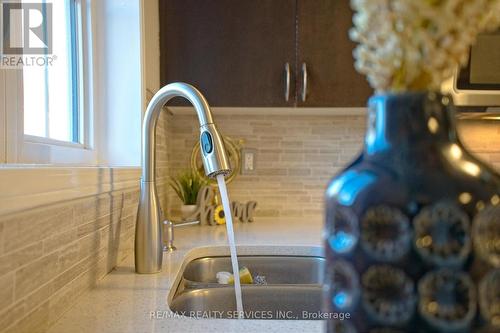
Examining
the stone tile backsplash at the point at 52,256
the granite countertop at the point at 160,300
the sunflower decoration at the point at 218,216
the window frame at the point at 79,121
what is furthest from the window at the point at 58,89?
the sunflower decoration at the point at 218,216

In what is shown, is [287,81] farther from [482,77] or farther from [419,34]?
[419,34]

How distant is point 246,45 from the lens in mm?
1585

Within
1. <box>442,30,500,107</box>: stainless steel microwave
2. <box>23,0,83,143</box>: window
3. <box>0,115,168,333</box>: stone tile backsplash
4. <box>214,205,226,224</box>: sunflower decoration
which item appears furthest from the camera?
<box>214,205,226,224</box>: sunflower decoration

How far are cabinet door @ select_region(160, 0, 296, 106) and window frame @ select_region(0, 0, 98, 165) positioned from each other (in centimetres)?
37

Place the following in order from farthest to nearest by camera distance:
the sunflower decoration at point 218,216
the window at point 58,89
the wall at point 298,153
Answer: the wall at point 298,153
the sunflower decoration at point 218,216
the window at point 58,89

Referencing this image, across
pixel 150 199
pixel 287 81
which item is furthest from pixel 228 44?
pixel 150 199

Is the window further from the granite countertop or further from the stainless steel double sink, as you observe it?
the stainless steel double sink

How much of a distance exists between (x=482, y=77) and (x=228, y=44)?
1.05m

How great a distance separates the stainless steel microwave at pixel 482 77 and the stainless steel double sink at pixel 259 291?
0.92m

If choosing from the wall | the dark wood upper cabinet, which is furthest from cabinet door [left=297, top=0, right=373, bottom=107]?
the wall

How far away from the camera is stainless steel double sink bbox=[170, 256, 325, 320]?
1016 millimetres

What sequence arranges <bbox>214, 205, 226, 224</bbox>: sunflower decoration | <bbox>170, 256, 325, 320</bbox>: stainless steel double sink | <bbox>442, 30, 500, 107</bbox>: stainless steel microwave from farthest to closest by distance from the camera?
<bbox>214, 205, 226, 224</bbox>: sunflower decoration, <bbox>442, 30, 500, 107</bbox>: stainless steel microwave, <bbox>170, 256, 325, 320</bbox>: stainless steel double sink

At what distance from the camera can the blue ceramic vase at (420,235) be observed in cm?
30

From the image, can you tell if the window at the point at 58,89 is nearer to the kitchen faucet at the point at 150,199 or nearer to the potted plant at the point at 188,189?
the kitchen faucet at the point at 150,199
